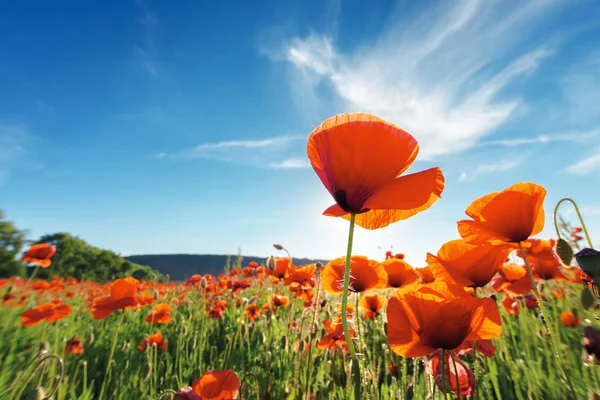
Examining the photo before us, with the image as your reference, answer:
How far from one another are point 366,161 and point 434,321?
0.50 m

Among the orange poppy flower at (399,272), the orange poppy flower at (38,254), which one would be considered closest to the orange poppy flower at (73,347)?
the orange poppy flower at (38,254)

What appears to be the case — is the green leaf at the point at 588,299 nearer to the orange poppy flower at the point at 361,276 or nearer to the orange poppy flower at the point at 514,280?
the orange poppy flower at the point at 361,276

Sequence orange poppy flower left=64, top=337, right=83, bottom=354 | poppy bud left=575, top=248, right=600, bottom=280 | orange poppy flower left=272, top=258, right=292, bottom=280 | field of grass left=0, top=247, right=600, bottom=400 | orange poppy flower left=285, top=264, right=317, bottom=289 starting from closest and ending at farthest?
poppy bud left=575, top=248, right=600, bottom=280 < field of grass left=0, top=247, right=600, bottom=400 < orange poppy flower left=64, top=337, right=83, bottom=354 < orange poppy flower left=285, top=264, right=317, bottom=289 < orange poppy flower left=272, top=258, right=292, bottom=280

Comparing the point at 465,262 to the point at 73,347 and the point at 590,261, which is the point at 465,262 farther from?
the point at 73,347

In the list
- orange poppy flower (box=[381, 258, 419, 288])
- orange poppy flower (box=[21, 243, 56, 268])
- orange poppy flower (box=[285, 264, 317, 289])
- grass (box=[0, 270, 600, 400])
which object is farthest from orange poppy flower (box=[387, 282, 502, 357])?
orange poppy flower (box=[21, 243, 56, 268])

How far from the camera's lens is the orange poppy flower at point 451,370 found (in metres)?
1.12

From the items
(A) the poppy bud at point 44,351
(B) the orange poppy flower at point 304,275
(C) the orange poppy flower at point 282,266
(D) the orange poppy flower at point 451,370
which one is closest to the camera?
(D) the orange poppy flower at point 451,370

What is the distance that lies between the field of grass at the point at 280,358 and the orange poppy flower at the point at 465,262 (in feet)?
1.15

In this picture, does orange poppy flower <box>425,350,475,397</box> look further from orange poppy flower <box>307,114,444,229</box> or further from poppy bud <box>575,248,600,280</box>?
orange poppy flower <box>307,114,444,229</box>

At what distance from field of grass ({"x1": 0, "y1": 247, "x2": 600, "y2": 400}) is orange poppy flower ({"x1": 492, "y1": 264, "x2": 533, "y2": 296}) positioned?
0.29m

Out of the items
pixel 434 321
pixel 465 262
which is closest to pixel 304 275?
pixel 465 262

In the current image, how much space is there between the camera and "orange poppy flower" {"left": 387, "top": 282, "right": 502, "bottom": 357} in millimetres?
915

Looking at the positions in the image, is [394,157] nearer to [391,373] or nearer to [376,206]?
[376,206]

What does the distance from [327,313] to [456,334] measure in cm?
190
